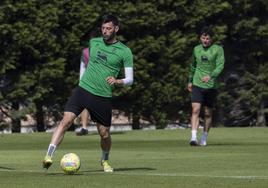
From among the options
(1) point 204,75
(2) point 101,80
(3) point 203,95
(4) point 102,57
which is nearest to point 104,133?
(2) point 101,80

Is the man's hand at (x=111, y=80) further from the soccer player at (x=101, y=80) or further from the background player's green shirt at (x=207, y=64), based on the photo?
the background player's green shirt at (x=207, y=64)

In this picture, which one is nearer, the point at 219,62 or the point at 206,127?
the point at 219,62

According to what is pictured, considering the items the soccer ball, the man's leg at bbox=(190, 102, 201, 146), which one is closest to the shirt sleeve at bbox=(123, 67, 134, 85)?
the soccer ball

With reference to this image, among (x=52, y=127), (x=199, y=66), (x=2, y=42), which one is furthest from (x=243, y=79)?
(x=199, y=66)

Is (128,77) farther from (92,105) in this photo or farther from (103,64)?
(92,105)

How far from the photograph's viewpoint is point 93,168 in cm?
1418

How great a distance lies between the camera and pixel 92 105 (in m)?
13.2

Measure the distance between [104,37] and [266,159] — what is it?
431 cm

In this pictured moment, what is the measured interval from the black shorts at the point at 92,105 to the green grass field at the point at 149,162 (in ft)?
2.68

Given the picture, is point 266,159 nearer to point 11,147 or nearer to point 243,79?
point 11,147

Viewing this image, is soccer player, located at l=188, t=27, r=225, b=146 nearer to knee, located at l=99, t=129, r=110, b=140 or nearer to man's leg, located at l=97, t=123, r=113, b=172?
man's leg, located at l=97, t=123, r=113, b=172

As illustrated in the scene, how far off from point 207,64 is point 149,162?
5661mm

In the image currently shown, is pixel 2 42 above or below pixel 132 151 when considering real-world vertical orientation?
above

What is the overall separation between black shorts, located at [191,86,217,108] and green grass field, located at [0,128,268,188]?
1026 millimetres
